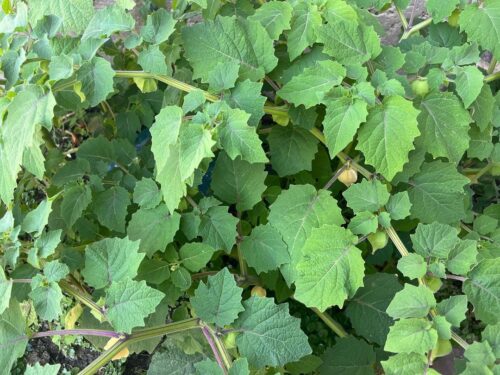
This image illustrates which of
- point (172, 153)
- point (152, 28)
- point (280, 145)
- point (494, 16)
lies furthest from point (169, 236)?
point (494, 16)

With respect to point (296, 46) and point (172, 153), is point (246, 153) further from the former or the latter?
point (296, 46)

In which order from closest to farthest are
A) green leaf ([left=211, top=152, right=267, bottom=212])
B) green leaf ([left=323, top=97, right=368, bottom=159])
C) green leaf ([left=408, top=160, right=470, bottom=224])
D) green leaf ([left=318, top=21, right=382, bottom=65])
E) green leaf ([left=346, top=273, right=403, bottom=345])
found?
green leaf ([left=323, top=97, right=368, bottom=159]), green leaf ([left=318, top=21, right=382, bottom=65]), green leaf ([left=408, top=160, right=470, bottom=224]), green leaf ([left=211, top=152, right=267, bottom=212]), green leaf ([left=346, top=273, right=403, bottom=345])

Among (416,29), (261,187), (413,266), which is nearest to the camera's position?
(413,266)

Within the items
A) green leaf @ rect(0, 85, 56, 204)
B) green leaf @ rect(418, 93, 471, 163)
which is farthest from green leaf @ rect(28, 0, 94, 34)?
green leaf @ rect(418, 93, 471, 163)

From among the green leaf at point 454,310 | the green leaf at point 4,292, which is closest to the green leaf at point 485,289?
the green leaf at point 454,310

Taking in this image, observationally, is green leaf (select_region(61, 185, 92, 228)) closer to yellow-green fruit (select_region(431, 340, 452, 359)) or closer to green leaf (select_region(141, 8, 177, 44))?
green leaf (select_region(141, 8, 177, 44))

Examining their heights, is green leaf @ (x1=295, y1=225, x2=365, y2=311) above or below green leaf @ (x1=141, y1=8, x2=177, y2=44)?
below

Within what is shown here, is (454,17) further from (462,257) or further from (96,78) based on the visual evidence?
(96,78)

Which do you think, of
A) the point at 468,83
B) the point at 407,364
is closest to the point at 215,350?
the point at 407,364
